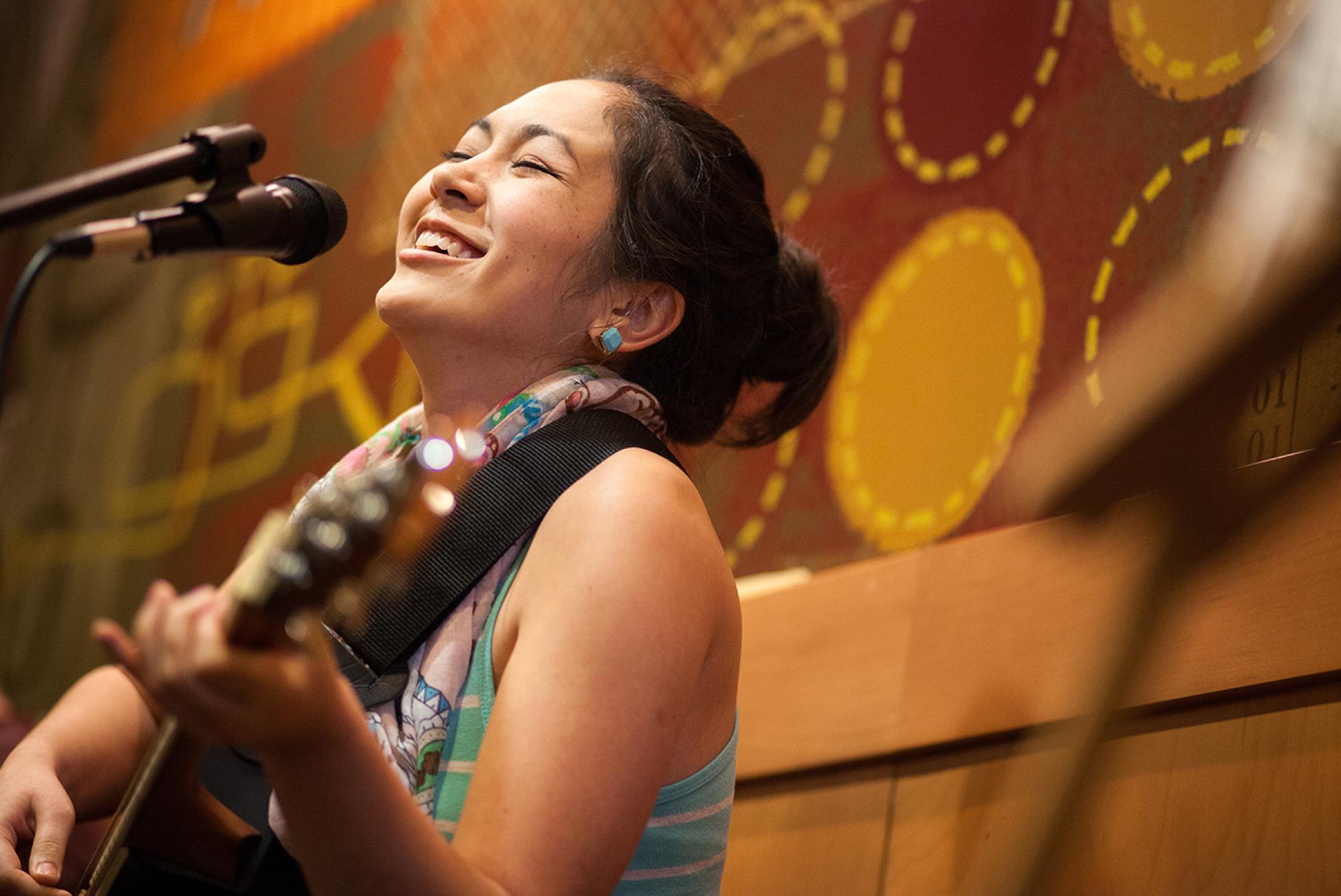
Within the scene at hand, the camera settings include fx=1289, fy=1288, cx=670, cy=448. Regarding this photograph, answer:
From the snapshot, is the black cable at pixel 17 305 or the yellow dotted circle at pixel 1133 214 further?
the yellow dotted circle at pixel 1133 214

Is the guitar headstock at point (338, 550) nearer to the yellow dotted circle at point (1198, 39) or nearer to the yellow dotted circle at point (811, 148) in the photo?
the yellow dotted circle at point (1198, 39)

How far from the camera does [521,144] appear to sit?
155cm

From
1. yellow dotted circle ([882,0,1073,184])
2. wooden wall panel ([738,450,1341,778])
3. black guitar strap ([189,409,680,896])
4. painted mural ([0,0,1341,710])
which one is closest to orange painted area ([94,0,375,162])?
painted mural ([0,0,1341,710])

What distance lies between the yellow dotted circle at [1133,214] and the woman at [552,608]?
0.35 m

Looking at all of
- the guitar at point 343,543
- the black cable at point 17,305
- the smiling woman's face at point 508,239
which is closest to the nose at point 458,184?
the smiling woman's face at point 508,239

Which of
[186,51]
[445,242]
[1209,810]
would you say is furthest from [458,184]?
[186,51]

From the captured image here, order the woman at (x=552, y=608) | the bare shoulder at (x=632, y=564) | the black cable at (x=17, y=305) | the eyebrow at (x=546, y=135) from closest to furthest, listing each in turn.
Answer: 1. the woman at (x=552, y=608)
2. the bare shoulder at (x=632, y=564)
3. the black cable at (x=17, y=305)
4. the eyebrow at (x=546, y=135)

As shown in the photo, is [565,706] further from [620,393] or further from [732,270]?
[732,270]

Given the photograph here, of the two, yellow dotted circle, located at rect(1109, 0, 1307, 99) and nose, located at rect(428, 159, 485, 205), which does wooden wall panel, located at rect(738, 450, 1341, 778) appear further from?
nose, located at rect(428, 159, 485, 205)

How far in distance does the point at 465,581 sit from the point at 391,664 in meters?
0.11

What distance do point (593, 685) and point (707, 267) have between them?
707 mm

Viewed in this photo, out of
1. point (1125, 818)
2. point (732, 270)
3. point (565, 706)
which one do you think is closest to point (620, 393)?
point (732, 270)

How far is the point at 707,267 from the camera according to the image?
1.58m

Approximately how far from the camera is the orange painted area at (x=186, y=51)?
3.55 m
